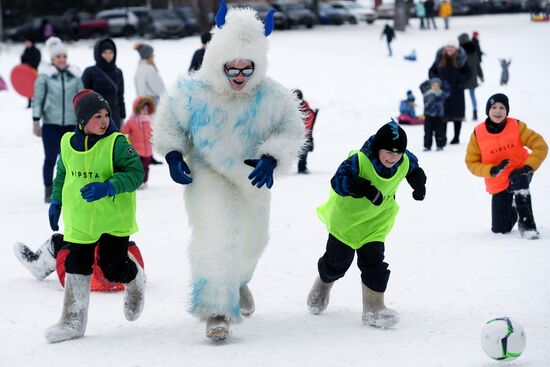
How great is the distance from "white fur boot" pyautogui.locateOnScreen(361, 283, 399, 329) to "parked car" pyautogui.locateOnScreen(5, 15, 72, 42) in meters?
35.5

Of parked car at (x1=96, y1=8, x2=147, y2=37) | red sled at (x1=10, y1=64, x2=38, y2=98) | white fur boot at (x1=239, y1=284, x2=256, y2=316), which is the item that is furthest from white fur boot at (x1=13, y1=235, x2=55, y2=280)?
parked car at (x1=96, y1=8, x2=147, y2=37)

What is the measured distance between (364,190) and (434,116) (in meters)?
9.07

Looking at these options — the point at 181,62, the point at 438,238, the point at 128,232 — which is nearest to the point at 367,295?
the point at 128,232

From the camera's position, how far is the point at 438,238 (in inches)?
329

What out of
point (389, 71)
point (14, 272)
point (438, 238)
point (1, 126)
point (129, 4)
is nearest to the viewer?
point (14, 272)

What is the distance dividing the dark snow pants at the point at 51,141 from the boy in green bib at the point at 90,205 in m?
5.20

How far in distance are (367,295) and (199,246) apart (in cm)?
103

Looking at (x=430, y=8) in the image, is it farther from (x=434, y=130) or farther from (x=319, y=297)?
(x=319, y=297)

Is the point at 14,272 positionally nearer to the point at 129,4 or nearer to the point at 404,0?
the point at 404,0

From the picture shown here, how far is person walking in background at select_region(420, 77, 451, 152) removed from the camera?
46.9 feet

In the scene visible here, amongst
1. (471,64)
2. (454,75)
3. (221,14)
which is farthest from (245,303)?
(471,64)

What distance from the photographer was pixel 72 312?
5.52 metres

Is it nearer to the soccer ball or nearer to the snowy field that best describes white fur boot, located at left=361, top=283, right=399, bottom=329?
the snowy field

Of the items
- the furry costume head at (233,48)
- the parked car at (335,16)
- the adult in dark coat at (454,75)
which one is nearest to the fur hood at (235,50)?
the furry costume head at (233,48)
